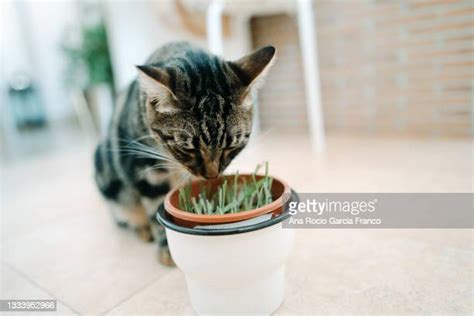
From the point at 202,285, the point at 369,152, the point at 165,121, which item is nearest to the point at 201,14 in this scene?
the point at 369,152

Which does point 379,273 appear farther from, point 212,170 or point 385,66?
point 385,66

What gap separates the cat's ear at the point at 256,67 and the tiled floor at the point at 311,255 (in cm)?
29

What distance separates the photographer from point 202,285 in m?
0.63

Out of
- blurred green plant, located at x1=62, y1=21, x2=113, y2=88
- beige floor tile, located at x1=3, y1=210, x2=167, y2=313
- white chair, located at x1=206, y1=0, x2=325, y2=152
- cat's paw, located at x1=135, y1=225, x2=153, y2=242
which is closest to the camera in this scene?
beige floor tile, located at x1=3, y1=210, x2=167, y2=313

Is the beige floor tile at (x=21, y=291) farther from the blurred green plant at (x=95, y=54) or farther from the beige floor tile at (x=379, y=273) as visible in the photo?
the blurred green plant at (x=95, y=54)

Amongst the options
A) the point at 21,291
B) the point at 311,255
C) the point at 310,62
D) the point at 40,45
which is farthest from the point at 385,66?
the point at 40,45

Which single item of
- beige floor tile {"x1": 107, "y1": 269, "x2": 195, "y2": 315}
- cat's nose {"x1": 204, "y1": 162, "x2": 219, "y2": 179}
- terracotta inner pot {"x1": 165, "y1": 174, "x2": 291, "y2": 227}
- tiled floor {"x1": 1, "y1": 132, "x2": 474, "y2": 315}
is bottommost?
tiled floor {"x1": 1, "y1": 132, "x2": 474, "y2": 315}

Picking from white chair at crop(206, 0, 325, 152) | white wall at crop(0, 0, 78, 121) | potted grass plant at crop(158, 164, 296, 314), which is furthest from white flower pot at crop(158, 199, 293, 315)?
white wall at crop(0, 0, 78, 121)

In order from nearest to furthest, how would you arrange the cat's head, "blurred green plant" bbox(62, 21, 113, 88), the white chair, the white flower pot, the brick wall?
the white flower pot < the cat's head < the white chair < the brick wall < "blurred green plant" bbox(62, 21, 113, 88)

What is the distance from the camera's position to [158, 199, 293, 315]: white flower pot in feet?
1.86

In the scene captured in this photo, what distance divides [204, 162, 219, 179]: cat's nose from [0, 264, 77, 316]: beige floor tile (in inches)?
15.3

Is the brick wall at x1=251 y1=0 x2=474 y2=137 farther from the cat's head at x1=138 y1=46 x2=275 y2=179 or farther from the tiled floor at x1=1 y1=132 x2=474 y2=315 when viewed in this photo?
the cat's head at x1=138 y1=46 x2=275 y2=179

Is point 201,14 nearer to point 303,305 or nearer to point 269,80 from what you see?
point 269,80

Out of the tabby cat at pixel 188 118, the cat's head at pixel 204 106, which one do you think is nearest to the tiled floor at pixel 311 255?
the tabby cat at pixel 188 118
